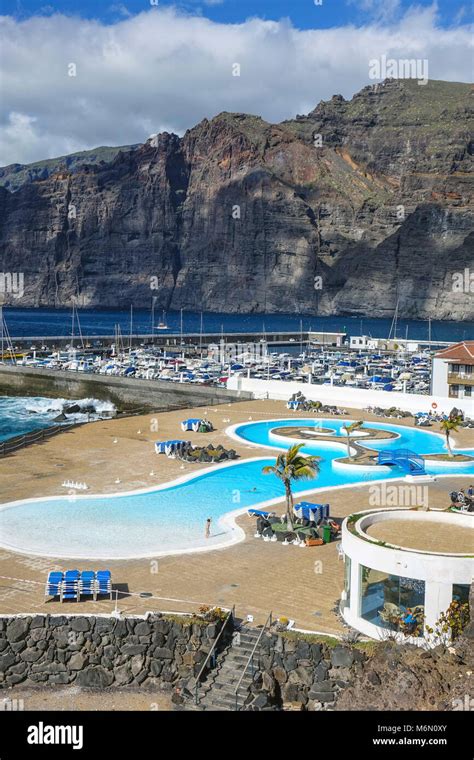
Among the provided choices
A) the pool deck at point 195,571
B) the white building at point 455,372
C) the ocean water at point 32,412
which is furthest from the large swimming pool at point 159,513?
the ocean water at point 32,412

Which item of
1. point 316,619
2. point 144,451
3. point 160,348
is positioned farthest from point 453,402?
point 160,348

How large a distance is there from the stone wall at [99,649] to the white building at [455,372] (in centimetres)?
3233

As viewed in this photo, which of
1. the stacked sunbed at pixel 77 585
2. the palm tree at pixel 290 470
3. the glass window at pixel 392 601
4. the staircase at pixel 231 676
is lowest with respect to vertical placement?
the staircase at pixel 231 676

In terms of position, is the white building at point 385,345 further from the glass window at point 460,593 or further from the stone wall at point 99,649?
the stone wall at point 99,649

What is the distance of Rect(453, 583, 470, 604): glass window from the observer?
50.2 ft

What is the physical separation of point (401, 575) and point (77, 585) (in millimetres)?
6898

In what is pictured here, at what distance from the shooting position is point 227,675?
49.8 ft

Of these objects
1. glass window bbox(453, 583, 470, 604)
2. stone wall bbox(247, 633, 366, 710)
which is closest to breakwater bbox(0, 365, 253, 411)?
stone wall bbox(247, 633, 366, 710)

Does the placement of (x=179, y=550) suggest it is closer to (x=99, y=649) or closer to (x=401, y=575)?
(x=99, y=649)

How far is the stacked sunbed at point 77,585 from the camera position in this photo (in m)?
17.6

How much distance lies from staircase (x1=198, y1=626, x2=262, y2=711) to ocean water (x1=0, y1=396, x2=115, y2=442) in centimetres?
3568

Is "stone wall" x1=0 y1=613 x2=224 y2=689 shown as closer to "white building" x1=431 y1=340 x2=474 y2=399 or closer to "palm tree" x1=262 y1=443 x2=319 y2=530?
"palm tree" x1=262 y1=443 x2=319 y2=530

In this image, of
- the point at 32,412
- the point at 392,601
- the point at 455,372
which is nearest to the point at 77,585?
the point at 392,601

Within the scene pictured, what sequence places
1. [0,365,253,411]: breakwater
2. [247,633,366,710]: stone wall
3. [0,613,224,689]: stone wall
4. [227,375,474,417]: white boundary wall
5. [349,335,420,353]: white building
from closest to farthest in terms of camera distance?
[247,633,366,710]: stone wall → [0,613,224,689]: stone wall → [227,375,474,417]: white boundary wall → [0,365,253,411]: breakwater → [349,335,420,353]: white building
